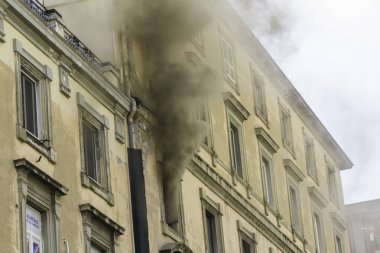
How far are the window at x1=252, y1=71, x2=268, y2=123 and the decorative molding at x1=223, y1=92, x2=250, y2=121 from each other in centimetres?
176

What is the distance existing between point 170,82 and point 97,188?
6.34m

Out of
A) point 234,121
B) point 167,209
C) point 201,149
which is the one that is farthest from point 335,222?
point 167,209

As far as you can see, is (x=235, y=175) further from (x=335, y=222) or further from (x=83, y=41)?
(x=335, y=222)

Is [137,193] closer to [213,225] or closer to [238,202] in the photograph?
[213,225]

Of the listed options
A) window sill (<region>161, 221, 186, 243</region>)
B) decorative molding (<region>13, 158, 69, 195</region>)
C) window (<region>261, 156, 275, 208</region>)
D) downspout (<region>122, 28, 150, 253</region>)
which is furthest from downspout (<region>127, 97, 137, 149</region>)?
A: window (<region>261, 156, 275, 208</region>)

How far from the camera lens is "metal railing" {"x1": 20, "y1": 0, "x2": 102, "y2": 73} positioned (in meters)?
29.4

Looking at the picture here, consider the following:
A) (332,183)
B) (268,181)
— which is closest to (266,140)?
(268,181)

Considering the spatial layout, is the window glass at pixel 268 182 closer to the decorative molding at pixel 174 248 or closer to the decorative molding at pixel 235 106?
the decorative molding at pixel 235 106

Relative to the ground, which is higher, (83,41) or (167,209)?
(83,41)

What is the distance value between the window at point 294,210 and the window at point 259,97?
9.79 ft

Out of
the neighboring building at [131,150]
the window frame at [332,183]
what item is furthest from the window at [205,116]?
the window frame at [332,183]

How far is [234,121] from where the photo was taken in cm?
4094

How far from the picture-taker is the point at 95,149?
30.9 m

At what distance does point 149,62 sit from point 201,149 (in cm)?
329
